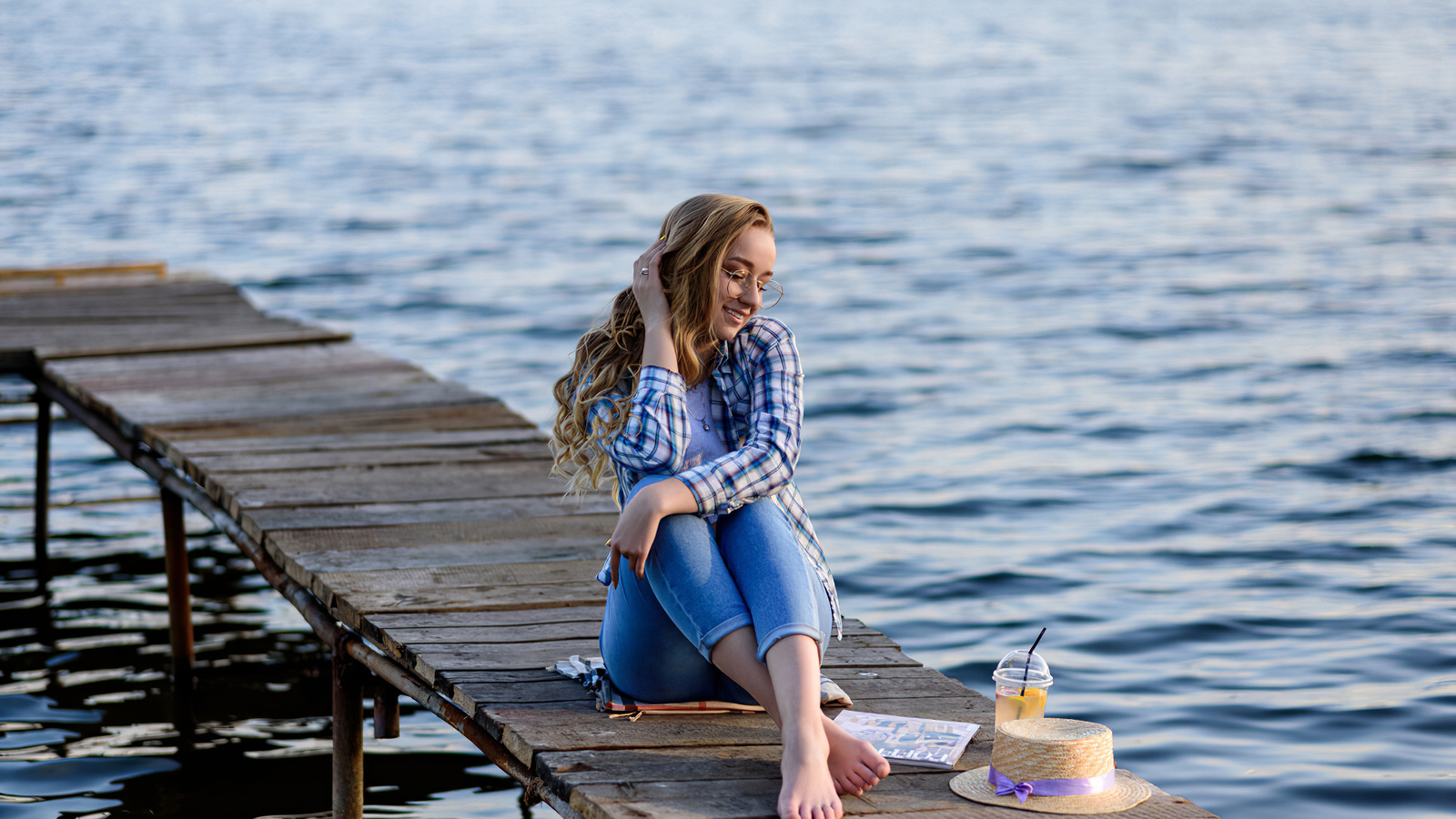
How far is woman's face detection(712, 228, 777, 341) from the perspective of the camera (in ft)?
12.1

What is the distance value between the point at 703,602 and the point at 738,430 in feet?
1.97

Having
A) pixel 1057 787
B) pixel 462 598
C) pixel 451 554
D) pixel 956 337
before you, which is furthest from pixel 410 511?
pixel 956 337

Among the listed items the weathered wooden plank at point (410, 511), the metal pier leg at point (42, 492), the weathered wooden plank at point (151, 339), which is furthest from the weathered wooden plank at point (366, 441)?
the metal pier leg at point (42, 492)

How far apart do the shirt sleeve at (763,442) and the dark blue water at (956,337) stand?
2404 mm

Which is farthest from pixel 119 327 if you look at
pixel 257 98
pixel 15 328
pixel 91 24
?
pixel 91 24

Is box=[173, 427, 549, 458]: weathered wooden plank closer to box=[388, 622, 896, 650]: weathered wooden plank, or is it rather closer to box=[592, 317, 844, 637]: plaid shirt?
box=[388, 622, 896, 650]: weathered wooden plank

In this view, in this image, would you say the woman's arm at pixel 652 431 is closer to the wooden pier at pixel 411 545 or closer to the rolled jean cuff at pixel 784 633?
the rolled jean cuff at pixel 784 633

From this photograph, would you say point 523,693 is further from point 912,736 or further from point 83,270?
point 83,270

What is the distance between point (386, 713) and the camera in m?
4.60

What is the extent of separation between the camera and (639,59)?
3844cm

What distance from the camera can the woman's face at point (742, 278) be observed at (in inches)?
145

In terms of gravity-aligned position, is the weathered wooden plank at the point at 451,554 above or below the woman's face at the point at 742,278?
below

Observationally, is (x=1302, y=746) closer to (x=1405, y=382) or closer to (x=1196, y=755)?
(x=1196, y=755)

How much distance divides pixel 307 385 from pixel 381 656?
336 centimetres
